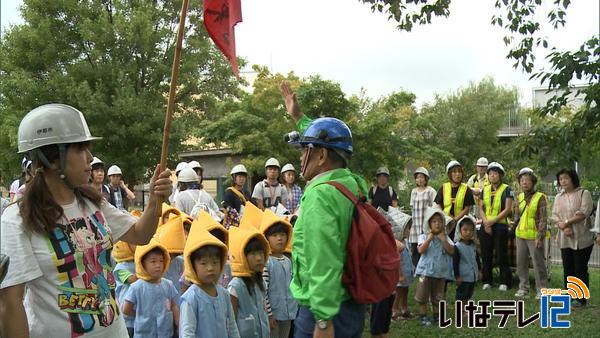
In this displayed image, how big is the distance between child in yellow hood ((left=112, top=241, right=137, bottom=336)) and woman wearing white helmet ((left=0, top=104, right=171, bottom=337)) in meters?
2.60

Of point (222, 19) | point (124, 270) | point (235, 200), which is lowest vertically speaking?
point (124, 270)

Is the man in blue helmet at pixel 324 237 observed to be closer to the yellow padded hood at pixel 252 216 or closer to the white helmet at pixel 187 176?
the yellow padded hood at pixel 252 216

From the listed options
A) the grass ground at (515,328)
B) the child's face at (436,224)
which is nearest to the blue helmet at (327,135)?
the grass ground at (515,328)

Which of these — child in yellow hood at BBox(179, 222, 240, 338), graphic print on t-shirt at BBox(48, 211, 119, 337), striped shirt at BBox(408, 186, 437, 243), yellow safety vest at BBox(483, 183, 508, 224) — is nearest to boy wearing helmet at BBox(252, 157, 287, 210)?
striped shirt at BBox(408, 186, 437, 243)

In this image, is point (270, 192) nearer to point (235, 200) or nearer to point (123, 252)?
point (235, 200)

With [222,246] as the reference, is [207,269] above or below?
below

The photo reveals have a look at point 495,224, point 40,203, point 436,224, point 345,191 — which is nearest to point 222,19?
point 345,191

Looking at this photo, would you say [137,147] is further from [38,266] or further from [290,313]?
[38,266]

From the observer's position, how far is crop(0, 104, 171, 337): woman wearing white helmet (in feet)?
8.61

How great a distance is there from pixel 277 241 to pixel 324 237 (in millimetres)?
2833

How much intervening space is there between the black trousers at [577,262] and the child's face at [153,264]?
634 cm

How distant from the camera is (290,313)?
5.77m

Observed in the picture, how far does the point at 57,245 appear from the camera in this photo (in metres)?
2.73

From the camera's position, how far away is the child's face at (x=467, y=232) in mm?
8359
